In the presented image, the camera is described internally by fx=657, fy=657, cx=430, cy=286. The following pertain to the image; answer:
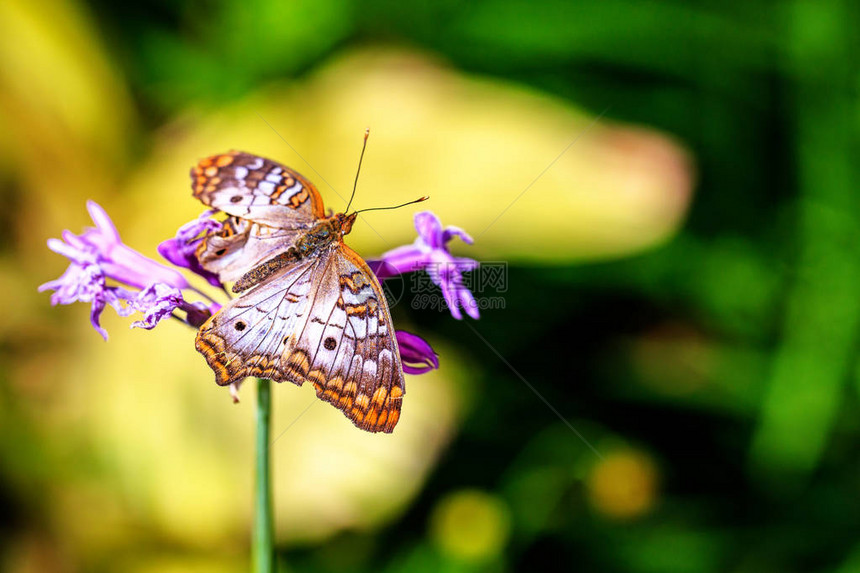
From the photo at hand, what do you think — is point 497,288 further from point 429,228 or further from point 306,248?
point 306,248

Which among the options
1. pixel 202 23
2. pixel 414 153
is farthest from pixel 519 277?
pixel 202 23

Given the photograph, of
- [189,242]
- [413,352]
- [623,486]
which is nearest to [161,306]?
[189,242]

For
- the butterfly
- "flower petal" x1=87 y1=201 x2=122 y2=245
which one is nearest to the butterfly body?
the butterfly

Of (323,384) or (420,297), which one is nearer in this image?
(323,384)

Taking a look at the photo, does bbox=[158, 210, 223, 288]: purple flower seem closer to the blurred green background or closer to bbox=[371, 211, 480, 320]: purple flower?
bbox=[371, 211, 480, 320]: purple flower

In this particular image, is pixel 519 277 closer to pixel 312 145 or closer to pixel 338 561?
pixel 312 145

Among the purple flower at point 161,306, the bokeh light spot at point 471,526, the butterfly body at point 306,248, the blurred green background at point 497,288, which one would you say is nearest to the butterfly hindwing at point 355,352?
the butterfly body at point 306,248
